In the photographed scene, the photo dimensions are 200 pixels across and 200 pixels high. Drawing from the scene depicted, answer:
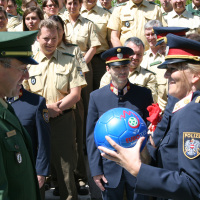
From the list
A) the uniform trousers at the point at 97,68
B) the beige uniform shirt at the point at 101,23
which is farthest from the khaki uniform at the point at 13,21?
the uniform trousers at the point at 97,68

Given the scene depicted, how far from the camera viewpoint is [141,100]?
395 centimetres

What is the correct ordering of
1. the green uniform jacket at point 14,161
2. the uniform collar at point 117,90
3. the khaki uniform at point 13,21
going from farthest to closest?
the khaki uniform at point 13,21, the uniform collar at point 117,90, the green uniform jacket at point 14,161

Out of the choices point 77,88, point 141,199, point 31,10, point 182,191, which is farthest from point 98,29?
point 182,191

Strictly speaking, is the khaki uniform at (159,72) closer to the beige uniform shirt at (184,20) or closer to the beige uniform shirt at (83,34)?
the beige uniform shirt at (83,34)

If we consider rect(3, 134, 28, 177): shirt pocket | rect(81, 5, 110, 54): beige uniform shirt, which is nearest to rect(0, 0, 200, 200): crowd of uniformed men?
rect(81, 5, 110, 54): beige uniform shirt

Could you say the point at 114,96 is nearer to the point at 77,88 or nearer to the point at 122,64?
the point at 122,64

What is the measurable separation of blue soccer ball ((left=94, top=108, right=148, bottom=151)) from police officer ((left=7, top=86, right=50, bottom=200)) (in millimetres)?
1198

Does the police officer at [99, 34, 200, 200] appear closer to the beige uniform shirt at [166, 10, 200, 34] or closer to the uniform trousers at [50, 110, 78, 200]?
the uniform trousers at [50, 110, 78, 200]

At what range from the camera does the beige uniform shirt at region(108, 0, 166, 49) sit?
642cm

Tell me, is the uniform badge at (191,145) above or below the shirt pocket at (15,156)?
above

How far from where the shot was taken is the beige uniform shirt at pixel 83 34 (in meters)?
6.22

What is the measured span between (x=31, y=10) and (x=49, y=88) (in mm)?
1752

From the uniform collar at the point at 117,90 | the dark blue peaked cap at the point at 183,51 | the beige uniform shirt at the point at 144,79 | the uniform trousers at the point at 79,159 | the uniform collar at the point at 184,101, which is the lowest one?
the uniform trousers at the point at 79,159

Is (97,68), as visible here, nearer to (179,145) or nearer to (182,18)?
(182,18)
